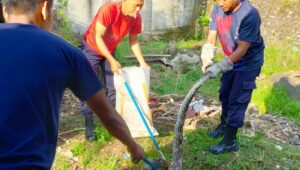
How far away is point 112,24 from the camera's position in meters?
3.89

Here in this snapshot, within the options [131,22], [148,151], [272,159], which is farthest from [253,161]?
[131,22]

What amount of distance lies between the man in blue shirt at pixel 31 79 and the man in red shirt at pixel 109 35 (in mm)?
2002

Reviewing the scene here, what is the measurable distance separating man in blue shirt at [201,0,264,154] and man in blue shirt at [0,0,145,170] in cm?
190

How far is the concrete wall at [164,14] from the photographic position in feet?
28.7

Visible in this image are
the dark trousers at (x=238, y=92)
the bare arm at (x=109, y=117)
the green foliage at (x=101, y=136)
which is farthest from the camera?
the green foliage at (x=101, y=136)

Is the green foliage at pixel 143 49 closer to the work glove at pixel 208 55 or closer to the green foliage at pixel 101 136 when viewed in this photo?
the green foliage at pixel 101 136

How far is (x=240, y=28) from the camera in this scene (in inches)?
Answer: 133

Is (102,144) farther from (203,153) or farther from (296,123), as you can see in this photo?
(296,123)

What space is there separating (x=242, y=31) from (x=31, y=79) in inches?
93.3

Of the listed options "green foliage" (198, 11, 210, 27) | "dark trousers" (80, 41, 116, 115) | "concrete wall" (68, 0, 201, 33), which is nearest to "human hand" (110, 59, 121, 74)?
"dark trousers" (80, 41, 116, 115)

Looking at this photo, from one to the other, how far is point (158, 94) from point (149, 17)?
393 cm

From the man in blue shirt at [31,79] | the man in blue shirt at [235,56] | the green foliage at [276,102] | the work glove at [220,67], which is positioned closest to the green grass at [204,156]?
the man in blue shirt at [235,56]

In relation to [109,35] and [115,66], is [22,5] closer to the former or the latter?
[115,66]

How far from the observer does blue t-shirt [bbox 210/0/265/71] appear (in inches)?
131
